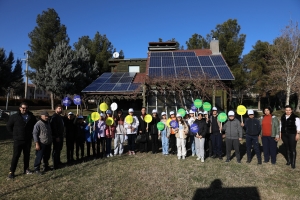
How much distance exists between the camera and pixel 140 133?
8.34m

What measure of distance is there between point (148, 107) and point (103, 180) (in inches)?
254

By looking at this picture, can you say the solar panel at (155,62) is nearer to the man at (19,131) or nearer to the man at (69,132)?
the man at (69,132)

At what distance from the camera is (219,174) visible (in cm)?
579

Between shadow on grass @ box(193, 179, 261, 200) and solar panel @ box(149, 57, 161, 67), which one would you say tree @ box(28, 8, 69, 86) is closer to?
solar panel @ box(149, 57, 161, 67)

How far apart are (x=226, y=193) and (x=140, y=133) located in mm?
4311

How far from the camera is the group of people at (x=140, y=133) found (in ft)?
18.4

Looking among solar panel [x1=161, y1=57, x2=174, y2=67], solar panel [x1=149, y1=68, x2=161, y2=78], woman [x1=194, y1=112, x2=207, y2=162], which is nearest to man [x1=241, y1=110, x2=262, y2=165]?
woman [x1=194, y1=112, x2=207, y2=162]

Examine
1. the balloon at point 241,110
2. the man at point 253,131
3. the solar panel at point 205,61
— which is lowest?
the man at point 253,131

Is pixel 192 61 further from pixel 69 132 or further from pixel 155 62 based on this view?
pixel 69 132

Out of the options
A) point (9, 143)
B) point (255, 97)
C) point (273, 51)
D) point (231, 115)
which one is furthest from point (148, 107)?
point (255, 97)

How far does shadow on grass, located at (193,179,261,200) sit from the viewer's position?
14.5ft

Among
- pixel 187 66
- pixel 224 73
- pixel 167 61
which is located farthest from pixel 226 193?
pixel 167 61

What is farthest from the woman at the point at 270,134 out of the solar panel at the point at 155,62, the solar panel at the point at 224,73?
the solar panel at the point at 155,62

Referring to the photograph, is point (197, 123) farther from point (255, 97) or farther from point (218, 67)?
point (255, 97)
